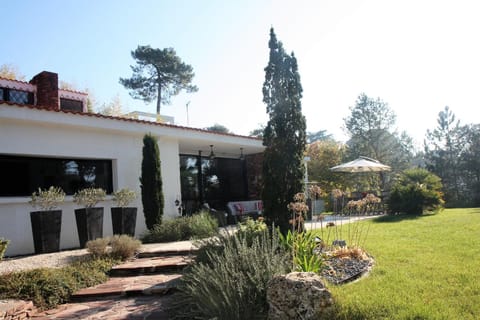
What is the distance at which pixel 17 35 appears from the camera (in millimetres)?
11070

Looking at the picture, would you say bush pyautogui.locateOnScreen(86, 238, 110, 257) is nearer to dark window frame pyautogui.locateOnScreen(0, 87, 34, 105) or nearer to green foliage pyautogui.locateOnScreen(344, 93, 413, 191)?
dark window frame pyautogui.locateOnScreen(0, 87, 34, 105)

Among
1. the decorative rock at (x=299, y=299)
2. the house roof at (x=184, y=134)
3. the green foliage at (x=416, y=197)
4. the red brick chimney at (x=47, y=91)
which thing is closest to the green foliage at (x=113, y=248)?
the house roof at (x=184, y=134)

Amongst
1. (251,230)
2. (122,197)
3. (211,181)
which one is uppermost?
(211,181)

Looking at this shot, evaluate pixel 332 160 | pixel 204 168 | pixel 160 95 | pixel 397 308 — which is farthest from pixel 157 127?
pixel 160 95

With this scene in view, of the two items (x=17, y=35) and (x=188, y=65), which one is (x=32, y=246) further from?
(x=188, y=65)

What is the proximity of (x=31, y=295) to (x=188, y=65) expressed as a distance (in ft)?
82.9

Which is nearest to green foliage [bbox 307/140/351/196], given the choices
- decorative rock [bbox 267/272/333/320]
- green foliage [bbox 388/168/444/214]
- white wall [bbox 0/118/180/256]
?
green foliage [bbox 388/168/444/214]

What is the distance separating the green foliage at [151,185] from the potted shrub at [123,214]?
50cm

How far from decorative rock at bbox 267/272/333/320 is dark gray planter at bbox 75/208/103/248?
5.91 meters

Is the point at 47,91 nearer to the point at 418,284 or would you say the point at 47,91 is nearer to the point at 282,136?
the point at 282,136

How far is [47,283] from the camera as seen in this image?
5344 millimetres

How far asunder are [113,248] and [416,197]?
1034 centimetres

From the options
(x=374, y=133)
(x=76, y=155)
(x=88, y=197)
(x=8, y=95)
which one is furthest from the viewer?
(x=374, y=133)

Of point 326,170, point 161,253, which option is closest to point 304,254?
point 161,253
